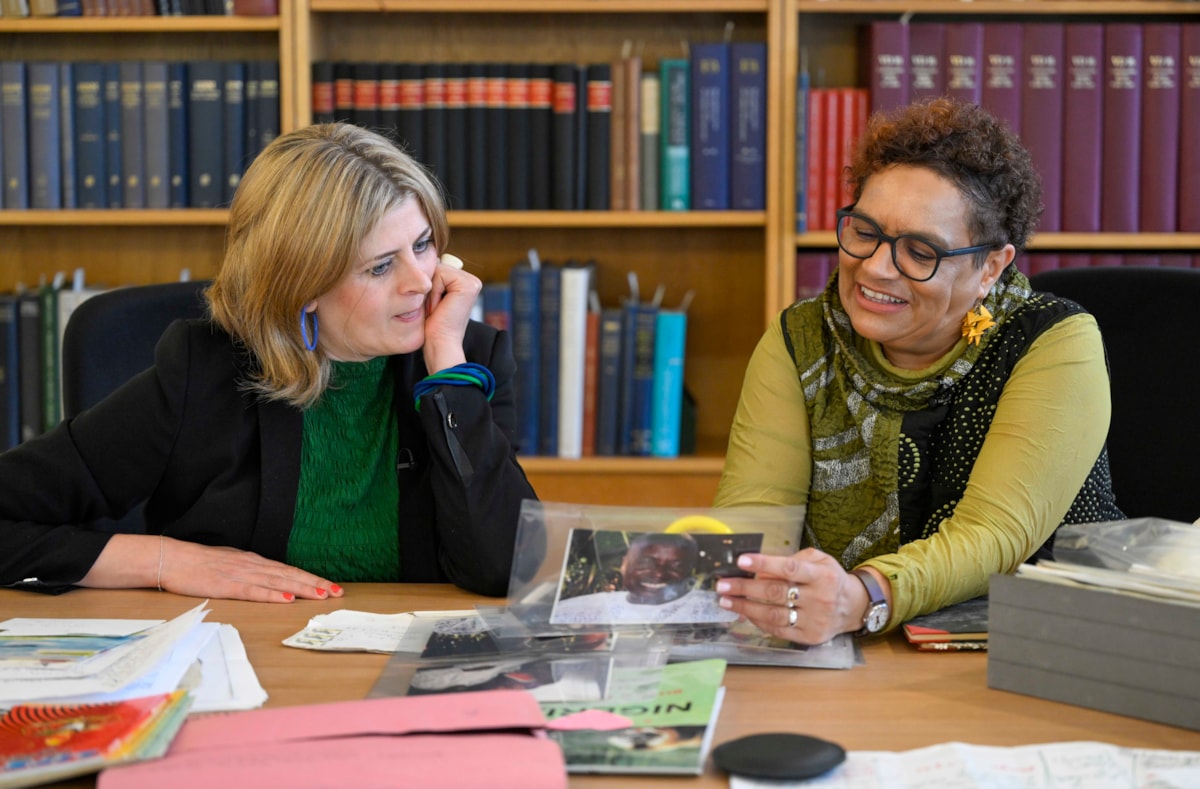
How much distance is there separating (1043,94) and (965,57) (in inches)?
7.1

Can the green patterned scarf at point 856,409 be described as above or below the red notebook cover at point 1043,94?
below

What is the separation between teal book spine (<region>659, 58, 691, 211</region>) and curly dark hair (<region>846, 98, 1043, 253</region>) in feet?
3.33

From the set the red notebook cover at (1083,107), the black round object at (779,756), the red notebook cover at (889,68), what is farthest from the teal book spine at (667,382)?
the black round object at (779,756)

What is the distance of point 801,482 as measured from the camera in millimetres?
1650

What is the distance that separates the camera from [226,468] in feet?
5.00

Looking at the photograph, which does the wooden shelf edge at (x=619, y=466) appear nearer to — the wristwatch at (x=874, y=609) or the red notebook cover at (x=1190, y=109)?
the red notebook cover at (x=1190, y=109)

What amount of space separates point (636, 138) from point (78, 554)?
155 centimetres

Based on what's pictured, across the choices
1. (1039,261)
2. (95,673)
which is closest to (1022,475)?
(95,673)

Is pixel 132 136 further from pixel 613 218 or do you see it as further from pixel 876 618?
pixel 876 618

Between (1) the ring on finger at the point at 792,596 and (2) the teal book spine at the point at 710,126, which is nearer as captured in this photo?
(1) the ring on finger at the point at 792,596

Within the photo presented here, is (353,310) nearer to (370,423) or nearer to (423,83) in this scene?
(370,423)

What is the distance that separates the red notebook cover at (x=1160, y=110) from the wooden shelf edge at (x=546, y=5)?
0.80 m

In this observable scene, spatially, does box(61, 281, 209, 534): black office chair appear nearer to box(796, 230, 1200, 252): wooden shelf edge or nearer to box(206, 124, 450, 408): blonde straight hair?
box(206, 124, 450, 408): blonde straight hair

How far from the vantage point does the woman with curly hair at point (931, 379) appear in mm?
1399
